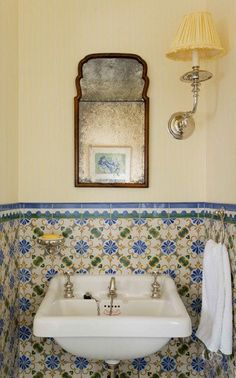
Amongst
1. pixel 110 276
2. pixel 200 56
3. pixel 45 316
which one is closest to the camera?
pixel 45 316

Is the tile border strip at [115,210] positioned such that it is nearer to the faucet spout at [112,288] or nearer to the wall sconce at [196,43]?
the faucet spout at [112,288]

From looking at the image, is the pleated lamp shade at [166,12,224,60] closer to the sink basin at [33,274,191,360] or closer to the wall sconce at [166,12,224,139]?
the wall sconce at [166,12,224,139]

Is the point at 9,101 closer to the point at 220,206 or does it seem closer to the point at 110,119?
the point at 110,119

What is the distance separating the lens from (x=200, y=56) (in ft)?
5.50

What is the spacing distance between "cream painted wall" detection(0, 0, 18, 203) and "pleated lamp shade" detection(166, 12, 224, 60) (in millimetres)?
729

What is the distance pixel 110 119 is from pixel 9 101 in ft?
1.57

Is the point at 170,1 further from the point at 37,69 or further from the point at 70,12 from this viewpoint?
the point at 37,69

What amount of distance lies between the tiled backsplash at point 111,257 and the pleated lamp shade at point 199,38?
721mm

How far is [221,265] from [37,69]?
4.14 feet

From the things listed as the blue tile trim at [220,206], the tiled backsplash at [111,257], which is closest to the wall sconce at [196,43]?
the blue tile trim at [220,206]

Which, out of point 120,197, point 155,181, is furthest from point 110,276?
point 155,181

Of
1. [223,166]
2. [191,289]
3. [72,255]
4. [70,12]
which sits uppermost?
[70,12]

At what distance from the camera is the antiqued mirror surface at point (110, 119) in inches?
75.0

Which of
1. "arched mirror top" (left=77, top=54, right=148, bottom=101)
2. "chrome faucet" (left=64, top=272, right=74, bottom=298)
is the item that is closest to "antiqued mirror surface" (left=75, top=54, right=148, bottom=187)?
"arched mirror top" (left=77, top=54, right=148, bottom=101)
